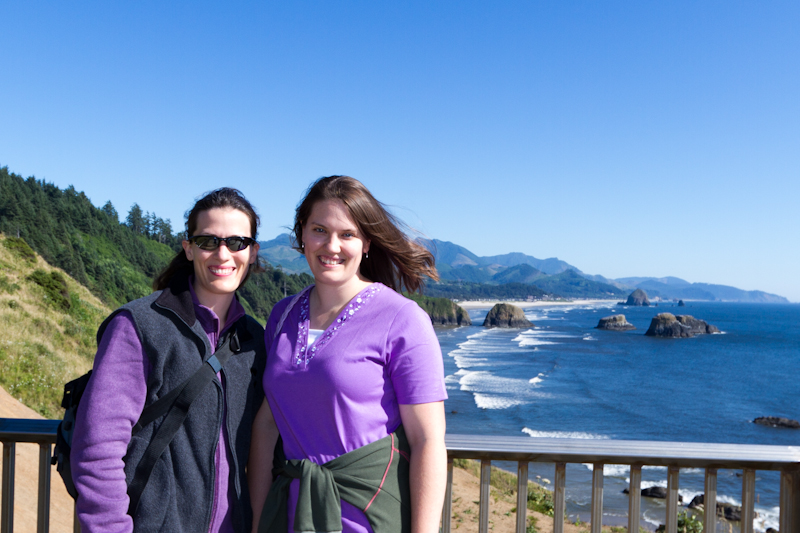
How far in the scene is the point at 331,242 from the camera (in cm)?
181

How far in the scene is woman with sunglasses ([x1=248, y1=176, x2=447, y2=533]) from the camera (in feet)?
5.48

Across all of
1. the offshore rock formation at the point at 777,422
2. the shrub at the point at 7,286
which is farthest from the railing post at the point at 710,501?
the offshore rock formation at the point at 777,422

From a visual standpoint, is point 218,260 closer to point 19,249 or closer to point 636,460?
point 636,460

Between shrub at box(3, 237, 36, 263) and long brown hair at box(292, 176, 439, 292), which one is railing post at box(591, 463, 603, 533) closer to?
long brown hair at box(292, 176, 439, 292)

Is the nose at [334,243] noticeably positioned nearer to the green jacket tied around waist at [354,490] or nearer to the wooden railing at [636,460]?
the green jacket tied around waist at [354,490]

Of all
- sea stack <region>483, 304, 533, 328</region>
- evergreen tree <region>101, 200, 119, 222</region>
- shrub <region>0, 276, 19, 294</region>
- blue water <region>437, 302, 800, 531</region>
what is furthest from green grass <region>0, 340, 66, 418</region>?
sea stack <region>483, 304, 533, 328</region>

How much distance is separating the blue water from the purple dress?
12.4 meters

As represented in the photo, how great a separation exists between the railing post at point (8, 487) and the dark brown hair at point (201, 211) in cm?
114

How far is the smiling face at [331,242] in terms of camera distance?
1.82 metres

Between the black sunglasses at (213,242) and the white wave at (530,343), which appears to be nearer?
the black sunglasses at (213,242)

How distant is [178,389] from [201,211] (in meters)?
0.64

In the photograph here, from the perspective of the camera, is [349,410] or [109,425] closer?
[109,425]

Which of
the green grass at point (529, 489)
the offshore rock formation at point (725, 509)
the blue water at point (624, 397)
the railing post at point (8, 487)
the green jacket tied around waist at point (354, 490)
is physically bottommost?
the blue water at point (624, 397)

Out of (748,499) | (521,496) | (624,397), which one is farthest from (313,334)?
(624,397)
